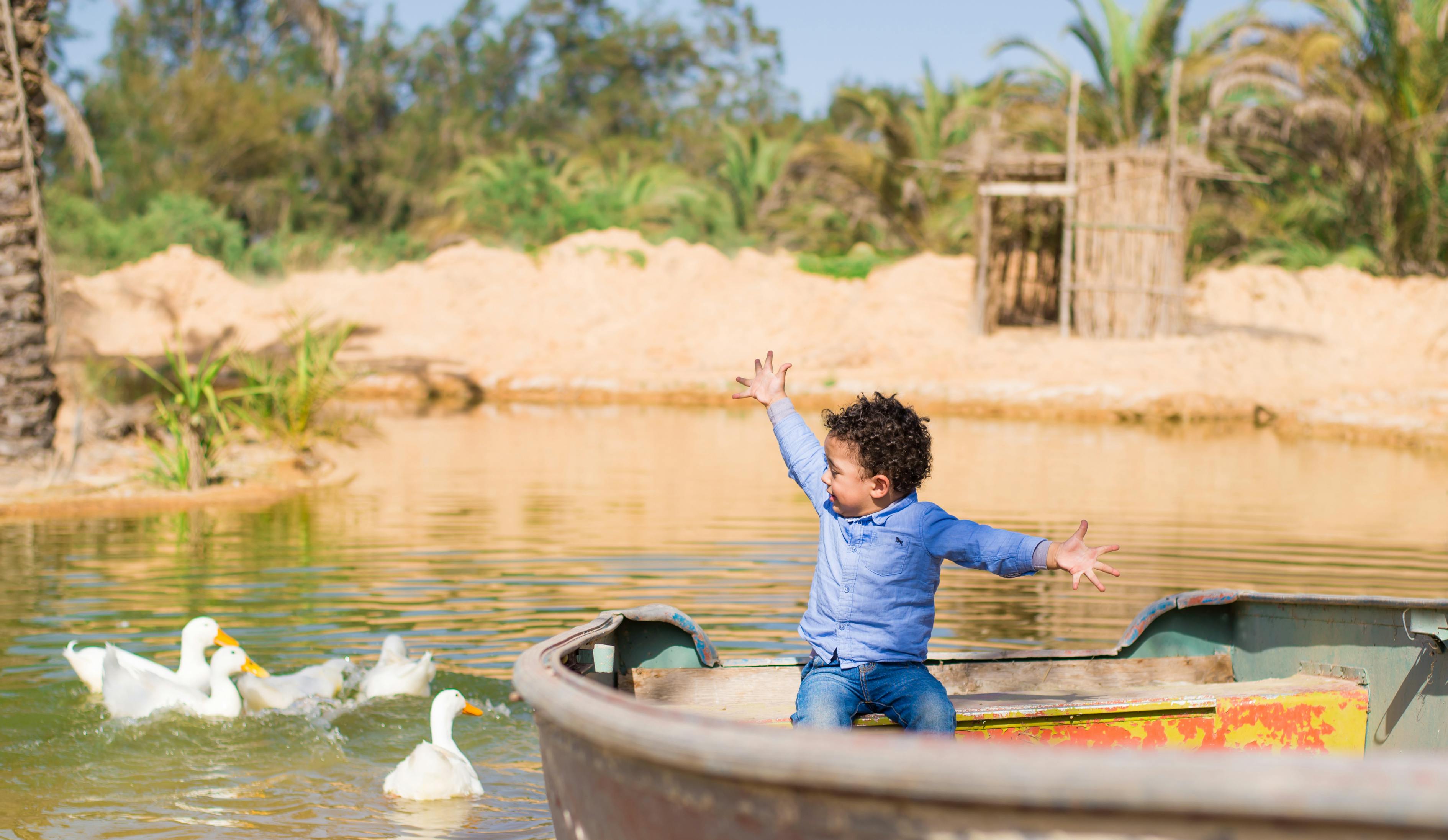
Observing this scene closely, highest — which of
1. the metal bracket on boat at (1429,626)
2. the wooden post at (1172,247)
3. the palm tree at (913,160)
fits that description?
the palm tree at (913,160)

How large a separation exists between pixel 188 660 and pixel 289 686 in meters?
0.58

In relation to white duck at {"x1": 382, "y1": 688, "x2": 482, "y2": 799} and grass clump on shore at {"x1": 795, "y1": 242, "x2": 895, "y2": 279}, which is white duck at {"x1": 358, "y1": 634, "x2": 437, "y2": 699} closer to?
white duck at {"x1": 382, "y1": 688, "x2": 482, "y2": 799}

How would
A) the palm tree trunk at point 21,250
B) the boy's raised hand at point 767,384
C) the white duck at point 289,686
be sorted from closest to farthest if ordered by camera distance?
1. the boy's raised hand at point 767,384
2. the white duck at point 289,686
3. the palm tree trunk at point 21,250

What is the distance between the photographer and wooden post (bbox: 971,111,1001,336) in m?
24.3

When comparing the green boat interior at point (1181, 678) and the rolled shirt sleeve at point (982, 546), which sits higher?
the rolled shirt sleeve at point (982, 546)

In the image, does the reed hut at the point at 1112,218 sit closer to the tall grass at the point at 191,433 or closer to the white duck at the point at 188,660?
the tall grass at the point at 191,433

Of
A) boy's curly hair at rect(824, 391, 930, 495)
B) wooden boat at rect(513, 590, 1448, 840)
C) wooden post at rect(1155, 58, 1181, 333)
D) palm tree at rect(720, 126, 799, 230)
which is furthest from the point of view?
palm tree at rect(720, 126, 799, 230)

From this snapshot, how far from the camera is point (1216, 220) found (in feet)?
107

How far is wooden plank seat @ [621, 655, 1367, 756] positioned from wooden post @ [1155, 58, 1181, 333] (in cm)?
1933

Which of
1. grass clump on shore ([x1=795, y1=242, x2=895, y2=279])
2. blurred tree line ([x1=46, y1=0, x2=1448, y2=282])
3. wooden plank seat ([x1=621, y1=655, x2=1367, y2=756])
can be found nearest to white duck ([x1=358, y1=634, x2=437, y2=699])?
wooden plank seat ([x1=621, y1=655, x2=1367, y2=756])

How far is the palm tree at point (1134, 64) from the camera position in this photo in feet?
96.1

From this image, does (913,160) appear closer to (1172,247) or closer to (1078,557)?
(1172,247)

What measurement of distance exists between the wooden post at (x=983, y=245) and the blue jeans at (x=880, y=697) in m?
20.3

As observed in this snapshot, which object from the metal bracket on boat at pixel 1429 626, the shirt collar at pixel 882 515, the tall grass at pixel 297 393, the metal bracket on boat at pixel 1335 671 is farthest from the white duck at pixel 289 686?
the tall grass at pixel 297 393
